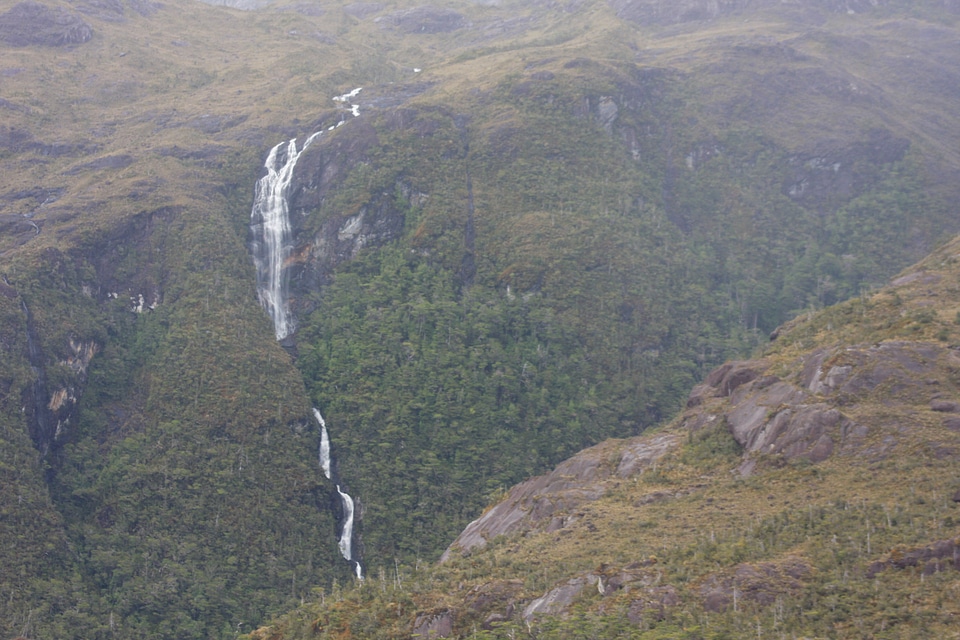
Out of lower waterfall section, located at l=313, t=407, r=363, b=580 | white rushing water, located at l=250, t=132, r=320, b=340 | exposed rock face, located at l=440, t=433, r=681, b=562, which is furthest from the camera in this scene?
white rushing water, located at l=250, t=132, r=320, b=340

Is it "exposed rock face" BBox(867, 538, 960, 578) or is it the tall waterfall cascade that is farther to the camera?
the tall waterfall cascade

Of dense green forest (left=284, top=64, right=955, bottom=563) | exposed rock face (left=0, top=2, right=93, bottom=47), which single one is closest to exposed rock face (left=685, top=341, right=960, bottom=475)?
dense green forest (left=284, top=64, right=955, bottom=563)

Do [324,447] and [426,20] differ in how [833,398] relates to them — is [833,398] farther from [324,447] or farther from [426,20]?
[426,20]

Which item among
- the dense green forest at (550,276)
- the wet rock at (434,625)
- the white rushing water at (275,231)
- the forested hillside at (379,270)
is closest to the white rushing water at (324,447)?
the forested hillside at (379,270)

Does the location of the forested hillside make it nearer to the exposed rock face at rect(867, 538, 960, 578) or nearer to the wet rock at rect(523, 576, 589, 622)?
the wet rock at rect(523, 576, 589, 622)

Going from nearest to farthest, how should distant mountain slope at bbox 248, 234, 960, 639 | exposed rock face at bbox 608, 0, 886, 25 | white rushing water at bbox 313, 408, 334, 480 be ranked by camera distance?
1. distant mountain slope at bbox 248, 234, 960, 639
2. white rushing water at bbox 313, 408, 334, 480
3. exposed rock face at bbox 608, 0, 886, 25

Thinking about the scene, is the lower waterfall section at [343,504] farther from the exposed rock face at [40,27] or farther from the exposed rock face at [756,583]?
the exposed rock face at [40,27]

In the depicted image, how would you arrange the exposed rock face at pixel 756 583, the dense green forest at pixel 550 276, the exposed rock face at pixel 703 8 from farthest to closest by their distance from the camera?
1. the exposed rock face at pixel 703 8
2. the dense green forest at pixel 550 276
3. the exposed rock face at pixel 756 583
